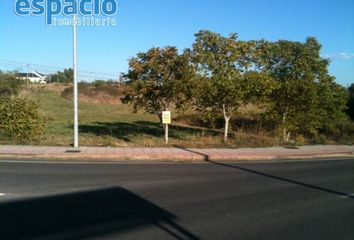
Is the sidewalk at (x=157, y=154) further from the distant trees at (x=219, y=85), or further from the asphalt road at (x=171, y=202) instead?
the distant trees at (x=219, y=85)

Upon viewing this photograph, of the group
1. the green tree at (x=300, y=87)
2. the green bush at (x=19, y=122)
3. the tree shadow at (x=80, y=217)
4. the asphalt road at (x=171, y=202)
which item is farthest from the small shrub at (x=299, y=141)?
the tree shadow at (x=80, y=217)

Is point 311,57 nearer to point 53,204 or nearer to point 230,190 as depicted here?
point 230,190

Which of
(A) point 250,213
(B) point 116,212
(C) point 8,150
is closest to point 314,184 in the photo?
(A) point 250,213

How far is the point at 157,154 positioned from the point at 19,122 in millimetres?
6015

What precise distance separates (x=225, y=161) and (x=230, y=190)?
602 centimetres

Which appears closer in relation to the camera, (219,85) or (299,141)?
(219,85)

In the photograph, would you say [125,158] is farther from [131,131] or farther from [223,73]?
[131,131]

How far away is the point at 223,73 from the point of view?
72.3 ft

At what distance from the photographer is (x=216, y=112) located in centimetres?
2284

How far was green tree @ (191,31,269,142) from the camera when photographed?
21453 mm

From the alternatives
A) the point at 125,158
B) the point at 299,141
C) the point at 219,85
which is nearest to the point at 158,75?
the point at 219,85

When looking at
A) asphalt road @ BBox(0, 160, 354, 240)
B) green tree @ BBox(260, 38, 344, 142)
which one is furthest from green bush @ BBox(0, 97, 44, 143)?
green tree @ BBox(260, 38, 344, 142)

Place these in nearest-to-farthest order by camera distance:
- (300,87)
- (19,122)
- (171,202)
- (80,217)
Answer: (80,217)
(171,202)
(19,122)
(300,87)

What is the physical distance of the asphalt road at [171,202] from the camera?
7.25 meters
